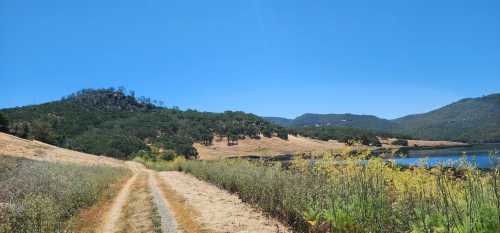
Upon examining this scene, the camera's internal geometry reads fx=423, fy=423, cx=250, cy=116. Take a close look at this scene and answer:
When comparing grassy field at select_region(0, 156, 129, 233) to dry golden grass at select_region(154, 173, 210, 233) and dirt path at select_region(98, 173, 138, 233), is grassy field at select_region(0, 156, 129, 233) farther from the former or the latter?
dry golden grass at select_region(154, 173, 210, 233)

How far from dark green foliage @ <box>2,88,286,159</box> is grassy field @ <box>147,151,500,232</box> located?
6790 centimetres

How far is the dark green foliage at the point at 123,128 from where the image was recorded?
9294cm

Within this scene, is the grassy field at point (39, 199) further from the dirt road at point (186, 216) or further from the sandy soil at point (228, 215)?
the sandy soil at point (228, 215)

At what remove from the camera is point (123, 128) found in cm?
13675

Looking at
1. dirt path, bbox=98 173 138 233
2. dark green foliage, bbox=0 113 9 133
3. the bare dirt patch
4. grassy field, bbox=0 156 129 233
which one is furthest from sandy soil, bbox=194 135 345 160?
grassy field, bbox=0 156 129 233

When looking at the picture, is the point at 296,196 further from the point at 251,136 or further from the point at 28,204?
the point at 251,136

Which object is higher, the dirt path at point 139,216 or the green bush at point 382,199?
the green bush at point 382,199

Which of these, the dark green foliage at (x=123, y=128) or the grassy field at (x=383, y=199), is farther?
the dark green foliage at (x=123, y=128)

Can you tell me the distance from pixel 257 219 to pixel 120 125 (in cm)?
13546

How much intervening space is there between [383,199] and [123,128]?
445 ft

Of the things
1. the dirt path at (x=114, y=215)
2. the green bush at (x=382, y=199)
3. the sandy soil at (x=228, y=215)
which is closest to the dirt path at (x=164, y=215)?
the sandy soil at (x=228, y=215)

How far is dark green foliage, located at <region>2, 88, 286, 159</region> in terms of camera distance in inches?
3659

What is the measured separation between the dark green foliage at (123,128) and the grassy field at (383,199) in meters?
67.9

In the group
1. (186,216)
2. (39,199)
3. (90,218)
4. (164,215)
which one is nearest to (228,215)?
(186,216)
